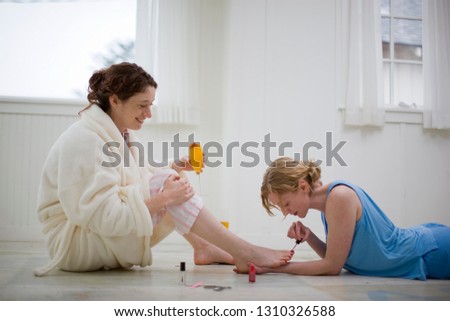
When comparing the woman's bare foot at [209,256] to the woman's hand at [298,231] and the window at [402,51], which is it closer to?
the woman's hand at [298,231]

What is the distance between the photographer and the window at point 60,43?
2.65 m

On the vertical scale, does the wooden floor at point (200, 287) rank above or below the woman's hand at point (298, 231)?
below

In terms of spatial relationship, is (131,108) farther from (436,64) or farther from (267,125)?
(436,64)

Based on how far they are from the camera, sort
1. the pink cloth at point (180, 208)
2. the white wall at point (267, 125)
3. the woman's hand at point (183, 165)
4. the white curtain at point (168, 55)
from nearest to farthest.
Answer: the pink cloth at point (180, 208) < the woman's hand at point (183, 165) < the white wall at point (267, 125) < the white curtain at point (168, 55)

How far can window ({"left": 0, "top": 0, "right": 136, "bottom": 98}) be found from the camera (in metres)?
2.65

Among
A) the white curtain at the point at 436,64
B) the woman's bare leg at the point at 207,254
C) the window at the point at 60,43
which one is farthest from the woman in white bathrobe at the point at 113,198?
the white curtain at the point at 436,64

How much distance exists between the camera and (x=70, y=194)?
4.11ft

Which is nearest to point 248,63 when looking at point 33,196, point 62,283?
point 33,196

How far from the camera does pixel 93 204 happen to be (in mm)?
1231

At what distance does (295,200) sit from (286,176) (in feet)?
0.26

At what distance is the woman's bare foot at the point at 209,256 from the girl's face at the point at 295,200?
349 mm

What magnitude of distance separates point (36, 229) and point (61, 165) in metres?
1.45

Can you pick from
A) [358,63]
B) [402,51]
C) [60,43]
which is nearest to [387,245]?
[358,63]
